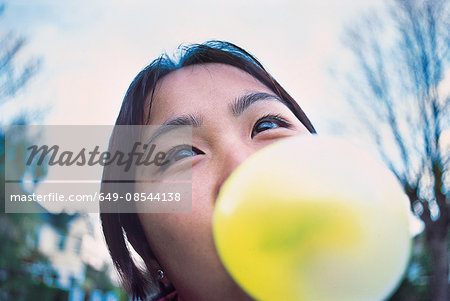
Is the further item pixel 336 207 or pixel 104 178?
pixel 104 178

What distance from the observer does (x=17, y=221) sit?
7625mm

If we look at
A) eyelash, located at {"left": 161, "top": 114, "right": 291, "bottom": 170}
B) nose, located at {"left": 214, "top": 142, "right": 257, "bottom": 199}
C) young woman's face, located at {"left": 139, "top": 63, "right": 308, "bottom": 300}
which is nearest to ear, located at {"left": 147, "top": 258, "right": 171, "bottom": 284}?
young woman's face, located at {"left": 139, "top": 63, "right": 308, "bottom": 300}

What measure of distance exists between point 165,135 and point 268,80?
1.61 feet

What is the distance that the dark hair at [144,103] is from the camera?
49.3 inches

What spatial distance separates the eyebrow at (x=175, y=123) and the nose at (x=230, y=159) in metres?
0.13

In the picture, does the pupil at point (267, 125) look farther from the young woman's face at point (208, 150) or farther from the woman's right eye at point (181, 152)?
the woman's right eye at point (181, 152)

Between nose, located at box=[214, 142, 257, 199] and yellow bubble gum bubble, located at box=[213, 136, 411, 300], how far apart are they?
0.14m

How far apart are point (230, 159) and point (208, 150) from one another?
0.33ft

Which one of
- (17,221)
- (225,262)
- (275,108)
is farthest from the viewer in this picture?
(17,221)

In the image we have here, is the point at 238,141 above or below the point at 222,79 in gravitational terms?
below

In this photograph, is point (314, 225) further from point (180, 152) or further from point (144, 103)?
point (144, 103)

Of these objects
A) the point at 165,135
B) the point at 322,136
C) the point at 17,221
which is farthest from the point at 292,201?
the point at 17,221

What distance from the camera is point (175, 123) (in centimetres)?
101

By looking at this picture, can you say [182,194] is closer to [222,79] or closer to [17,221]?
[222,79]
